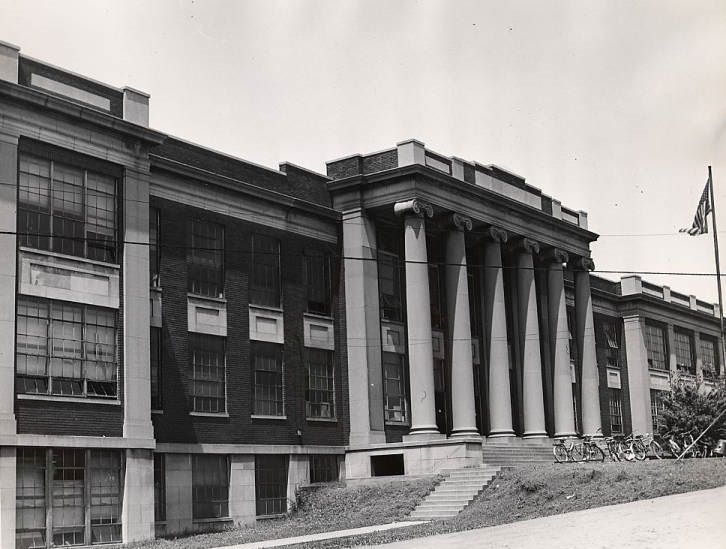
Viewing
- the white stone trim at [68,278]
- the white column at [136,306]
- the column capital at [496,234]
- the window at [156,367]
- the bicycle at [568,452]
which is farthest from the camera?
the column capital at [496,234]

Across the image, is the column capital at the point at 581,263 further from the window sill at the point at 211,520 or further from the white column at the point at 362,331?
the window sill at the point at 211,520

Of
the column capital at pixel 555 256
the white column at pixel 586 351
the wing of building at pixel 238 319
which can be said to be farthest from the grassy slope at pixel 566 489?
the white column at pixel 586 351

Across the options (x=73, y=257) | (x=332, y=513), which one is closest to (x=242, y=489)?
(x=332, y=513)

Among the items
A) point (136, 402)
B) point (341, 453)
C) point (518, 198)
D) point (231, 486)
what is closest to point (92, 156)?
point (136, 402)

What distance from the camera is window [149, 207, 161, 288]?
32.0 m

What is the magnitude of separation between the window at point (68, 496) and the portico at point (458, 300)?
39.1 feet

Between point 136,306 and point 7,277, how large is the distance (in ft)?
13.7

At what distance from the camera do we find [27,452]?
26.2 metres

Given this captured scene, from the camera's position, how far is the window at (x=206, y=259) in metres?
33.8

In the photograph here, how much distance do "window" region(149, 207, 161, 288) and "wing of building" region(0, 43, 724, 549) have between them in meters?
0.07

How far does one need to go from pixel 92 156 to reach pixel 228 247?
7.13 metres

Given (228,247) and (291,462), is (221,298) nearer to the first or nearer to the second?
(228,247)

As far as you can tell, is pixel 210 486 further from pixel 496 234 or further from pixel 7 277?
pixel 496 234

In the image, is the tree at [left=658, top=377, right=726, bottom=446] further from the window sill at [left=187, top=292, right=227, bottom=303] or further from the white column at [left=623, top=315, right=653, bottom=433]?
the window sill at [left=187, top=292, right=227, bottom=303]
